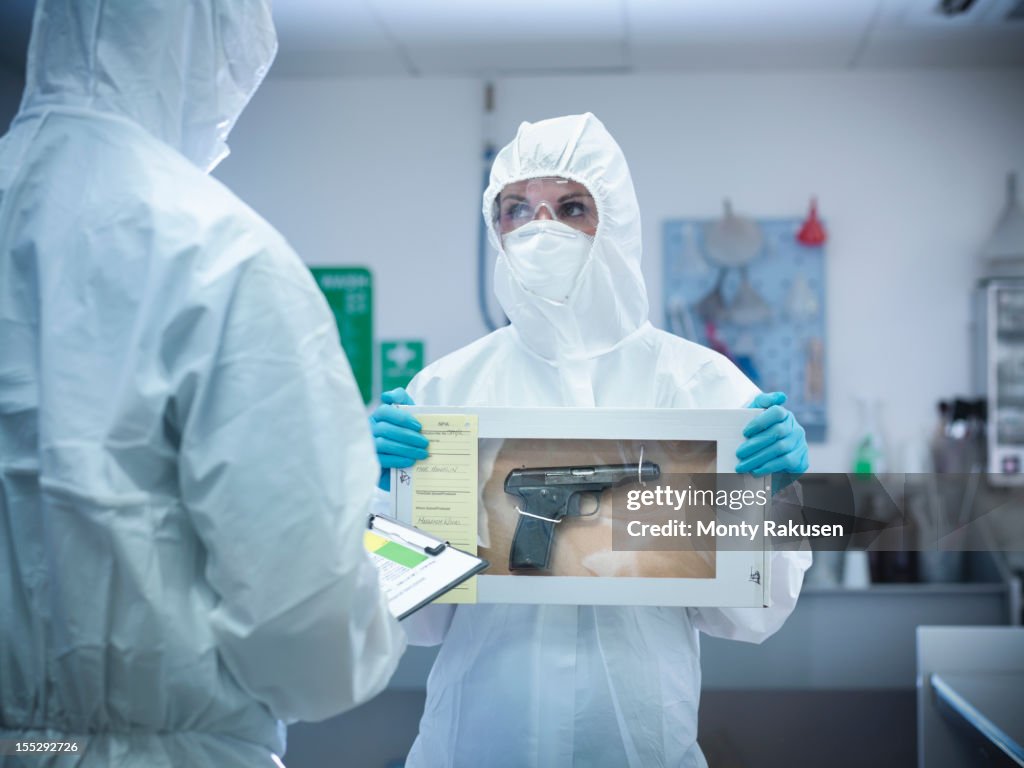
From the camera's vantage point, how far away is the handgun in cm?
116

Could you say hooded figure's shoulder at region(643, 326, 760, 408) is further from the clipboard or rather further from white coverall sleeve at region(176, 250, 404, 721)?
white coverall sleeve at region(176, 250, 404, 721)

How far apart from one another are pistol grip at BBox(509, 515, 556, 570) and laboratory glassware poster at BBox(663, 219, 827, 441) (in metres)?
2.07

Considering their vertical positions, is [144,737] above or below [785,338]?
below

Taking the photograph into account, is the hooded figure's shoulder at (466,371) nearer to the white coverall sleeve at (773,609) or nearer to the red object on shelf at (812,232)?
the white coverall sleeve at (773,609)

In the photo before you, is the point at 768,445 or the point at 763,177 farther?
the point at 763,177

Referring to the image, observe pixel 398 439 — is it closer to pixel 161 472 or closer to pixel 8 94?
pixel 161 472

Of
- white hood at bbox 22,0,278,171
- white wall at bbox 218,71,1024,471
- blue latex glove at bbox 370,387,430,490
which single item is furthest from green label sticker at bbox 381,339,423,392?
white hood at bbox 22,0,278,171

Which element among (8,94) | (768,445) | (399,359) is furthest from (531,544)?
(8,94)

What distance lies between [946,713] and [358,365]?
91.1 inches

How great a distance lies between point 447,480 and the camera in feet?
3.82

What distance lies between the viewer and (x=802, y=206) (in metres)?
3.14

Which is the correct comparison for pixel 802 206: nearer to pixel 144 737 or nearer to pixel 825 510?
pixel 825 510

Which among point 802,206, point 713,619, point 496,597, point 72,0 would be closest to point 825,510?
point 713,619

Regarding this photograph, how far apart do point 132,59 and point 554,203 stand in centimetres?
76
